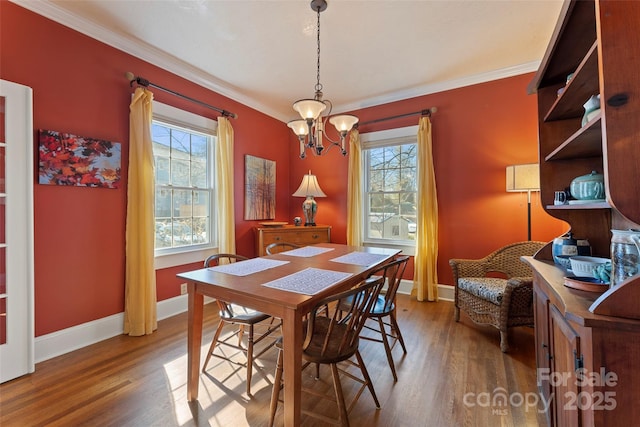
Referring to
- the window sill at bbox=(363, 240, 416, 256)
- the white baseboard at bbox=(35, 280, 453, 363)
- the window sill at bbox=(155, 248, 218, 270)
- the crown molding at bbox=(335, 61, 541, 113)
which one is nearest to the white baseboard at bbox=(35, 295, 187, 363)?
the white baseboard at bbox=(35, 280, 453, 363)

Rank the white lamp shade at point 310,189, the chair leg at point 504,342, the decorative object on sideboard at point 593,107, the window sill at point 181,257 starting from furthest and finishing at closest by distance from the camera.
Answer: the white lamp shade at point 310,189
the window sill at point 181,257
the chair leg at point 504,342
the decorative object on sideboard at point 593,107

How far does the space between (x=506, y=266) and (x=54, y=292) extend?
Answer: 414 cm

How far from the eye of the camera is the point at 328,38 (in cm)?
251

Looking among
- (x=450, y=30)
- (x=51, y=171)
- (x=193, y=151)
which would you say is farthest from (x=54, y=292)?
(x=450, y=30)

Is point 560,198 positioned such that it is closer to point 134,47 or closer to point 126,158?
point 126,158

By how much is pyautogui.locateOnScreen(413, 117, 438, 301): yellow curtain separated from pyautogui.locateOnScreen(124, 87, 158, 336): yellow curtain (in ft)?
10.1

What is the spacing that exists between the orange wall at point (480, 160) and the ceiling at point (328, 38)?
24 cm

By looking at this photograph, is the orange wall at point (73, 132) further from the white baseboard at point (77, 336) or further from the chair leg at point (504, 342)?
the chair leg at point (504, 342)

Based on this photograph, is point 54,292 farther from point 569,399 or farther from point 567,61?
point 567,61

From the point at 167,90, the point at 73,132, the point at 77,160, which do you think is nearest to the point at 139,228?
the point at 77,160

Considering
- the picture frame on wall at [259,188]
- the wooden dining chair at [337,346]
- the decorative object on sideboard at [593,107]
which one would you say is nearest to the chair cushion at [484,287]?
the wooden dining chair at [337,346]

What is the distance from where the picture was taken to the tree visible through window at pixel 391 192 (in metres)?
3.78

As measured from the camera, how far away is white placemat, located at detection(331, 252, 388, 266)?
2.04 metres

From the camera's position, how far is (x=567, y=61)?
58.0 inches
